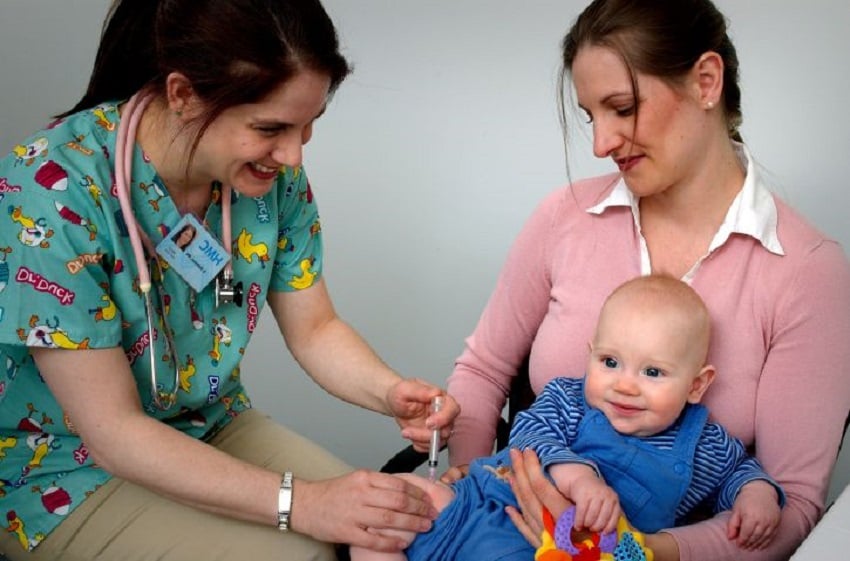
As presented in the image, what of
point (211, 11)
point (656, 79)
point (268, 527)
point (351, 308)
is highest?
point (211, 11)

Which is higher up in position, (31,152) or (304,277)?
(31,152)

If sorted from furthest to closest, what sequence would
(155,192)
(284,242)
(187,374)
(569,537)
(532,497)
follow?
(284,242)
(187,374)
(155,192)
(532,497)
(569,537)

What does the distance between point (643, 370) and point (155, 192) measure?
0.81 m

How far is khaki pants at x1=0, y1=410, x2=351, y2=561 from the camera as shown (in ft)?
6.11

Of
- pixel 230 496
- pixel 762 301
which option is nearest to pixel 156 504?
pixel 230 496

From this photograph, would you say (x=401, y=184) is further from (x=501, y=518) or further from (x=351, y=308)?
(x=501, y=518)

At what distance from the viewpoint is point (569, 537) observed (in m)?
1.67

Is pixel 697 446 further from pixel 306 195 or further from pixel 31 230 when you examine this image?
pixel 31 230

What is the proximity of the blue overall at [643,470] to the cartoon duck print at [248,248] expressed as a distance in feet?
2.07

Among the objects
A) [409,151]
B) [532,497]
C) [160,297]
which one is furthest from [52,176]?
[409,151]

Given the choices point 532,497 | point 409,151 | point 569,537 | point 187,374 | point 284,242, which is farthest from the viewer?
point 409,151

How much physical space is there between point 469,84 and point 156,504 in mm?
2147

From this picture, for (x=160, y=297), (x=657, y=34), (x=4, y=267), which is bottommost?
(x=160, y=297)

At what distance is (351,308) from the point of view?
3.65 m
